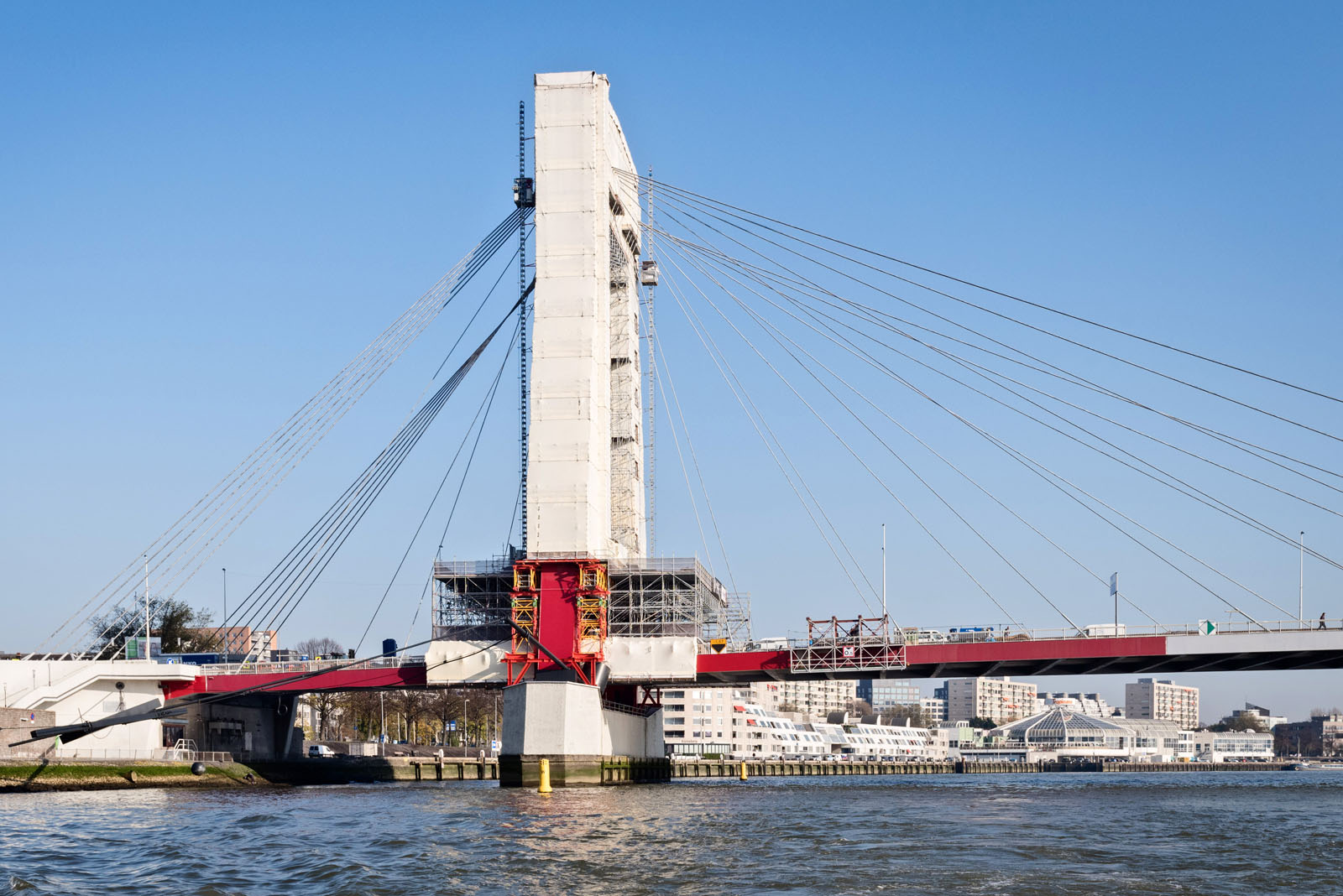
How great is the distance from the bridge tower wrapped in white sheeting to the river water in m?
13.3

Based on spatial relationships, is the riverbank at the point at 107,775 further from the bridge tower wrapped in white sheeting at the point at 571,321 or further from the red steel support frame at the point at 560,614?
the bridge tower wrapped in white sheeting at the point at 571,321

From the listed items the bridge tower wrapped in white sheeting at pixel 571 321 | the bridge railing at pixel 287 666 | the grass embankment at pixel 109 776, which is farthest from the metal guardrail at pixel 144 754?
the bridge tower wrapped in white sheeting at pixel 571 321

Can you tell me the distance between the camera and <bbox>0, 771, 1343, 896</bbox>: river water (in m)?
22.4

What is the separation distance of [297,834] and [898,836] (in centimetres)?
1326

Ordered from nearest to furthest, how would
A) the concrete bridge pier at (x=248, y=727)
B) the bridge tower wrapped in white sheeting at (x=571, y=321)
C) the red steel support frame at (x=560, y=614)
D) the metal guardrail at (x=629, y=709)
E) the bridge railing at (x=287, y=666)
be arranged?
the red steel support frame at (x=560, y=614) < the bridge tower wrapped in white sheeting at (x=571, y=321) < the metal guardrail at (x=629, y=709) < the bridge railing at (x=287, y=666) < the concrete bridge pier at (x=248, y=727)

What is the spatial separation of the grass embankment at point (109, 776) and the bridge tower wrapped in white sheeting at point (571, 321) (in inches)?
636

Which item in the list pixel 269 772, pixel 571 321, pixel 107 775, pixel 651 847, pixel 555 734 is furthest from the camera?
pixel 269 772

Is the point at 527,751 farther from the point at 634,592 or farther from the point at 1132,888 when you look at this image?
the point at 1132,888

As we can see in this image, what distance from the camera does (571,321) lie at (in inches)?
2217

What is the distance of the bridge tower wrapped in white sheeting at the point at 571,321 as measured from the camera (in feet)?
182

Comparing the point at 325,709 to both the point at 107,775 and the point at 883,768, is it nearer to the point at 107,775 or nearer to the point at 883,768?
the point at 107,775

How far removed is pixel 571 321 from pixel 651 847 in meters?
31.3

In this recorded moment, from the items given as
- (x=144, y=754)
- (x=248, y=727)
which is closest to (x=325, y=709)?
(x=248, y=727)

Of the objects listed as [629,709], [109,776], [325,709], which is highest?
[629,709]
